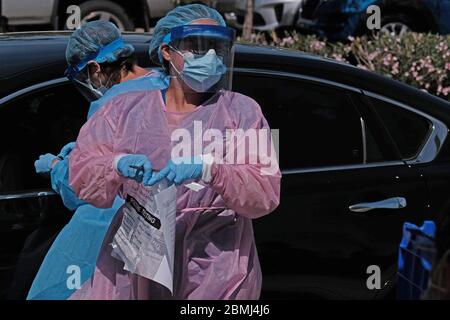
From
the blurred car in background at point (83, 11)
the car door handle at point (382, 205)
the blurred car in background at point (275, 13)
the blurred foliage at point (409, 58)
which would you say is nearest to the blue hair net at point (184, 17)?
the car door handle at point (382, 205)

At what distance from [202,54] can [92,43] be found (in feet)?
2.16

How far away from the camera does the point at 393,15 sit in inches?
374

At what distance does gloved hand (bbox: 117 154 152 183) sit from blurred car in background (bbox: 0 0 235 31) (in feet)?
24.8

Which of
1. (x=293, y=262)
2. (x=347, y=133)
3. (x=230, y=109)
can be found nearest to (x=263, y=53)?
(x=347, y=133)

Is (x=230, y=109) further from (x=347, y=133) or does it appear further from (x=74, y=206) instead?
(x=347, y=133)

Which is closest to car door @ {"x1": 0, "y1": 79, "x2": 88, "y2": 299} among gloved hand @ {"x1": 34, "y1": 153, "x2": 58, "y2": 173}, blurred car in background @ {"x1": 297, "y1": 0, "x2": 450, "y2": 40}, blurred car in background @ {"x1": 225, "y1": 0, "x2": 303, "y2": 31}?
gloved hand @ {"x1": 34, "y1": 153, "x2": 58, "y2": 173}

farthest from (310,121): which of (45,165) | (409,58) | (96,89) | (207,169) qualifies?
(409,58)

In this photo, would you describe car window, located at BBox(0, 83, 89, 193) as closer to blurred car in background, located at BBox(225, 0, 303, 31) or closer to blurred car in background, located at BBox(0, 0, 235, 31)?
blurred car in background, located at BBox(0, 0, 235, 31)

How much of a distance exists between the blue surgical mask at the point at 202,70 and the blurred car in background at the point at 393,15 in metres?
6.59

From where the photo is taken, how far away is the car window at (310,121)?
362 centimetres

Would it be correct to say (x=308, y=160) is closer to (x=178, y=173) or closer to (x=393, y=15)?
(x=178, y=173)

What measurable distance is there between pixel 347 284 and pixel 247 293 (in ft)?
3.30

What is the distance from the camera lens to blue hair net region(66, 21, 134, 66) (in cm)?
323

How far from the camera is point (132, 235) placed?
2.63 m
